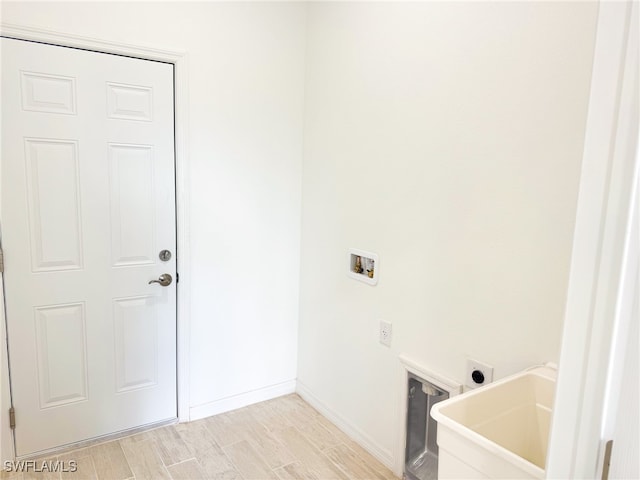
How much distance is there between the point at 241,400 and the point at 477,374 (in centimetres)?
159

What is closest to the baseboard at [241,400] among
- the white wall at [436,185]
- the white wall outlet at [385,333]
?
the white wall at [436,185]

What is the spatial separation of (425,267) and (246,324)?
127 centimetres

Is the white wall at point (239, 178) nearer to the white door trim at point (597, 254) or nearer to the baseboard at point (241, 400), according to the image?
the baseboard at point (241, 400)

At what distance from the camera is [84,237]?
225 centimetres

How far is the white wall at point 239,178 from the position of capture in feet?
8.01

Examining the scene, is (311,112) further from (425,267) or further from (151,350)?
(151,350)

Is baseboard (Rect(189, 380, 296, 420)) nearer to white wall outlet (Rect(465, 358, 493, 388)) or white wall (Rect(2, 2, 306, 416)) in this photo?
white wall (Rect(2, 2, 306, 416))

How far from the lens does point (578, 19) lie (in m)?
1.46

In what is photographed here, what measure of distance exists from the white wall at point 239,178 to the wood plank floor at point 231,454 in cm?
22

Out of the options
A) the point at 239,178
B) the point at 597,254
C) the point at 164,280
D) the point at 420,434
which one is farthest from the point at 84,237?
the point at 597,254

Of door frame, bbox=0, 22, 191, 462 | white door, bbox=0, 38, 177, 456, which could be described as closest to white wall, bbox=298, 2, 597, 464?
door frame, bbox=0, 22, 191, 462

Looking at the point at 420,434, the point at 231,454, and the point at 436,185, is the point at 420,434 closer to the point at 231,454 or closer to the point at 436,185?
the point at 231,454

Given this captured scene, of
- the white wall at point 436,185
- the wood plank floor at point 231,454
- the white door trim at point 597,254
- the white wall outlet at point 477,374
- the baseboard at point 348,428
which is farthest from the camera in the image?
the baseboard at point 348,428

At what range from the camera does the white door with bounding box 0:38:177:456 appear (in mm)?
2082
